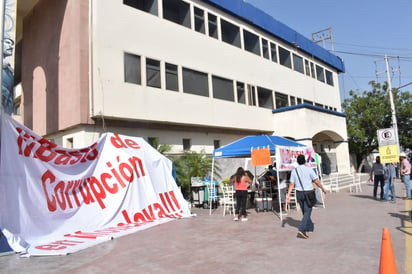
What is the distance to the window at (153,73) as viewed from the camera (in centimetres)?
1438

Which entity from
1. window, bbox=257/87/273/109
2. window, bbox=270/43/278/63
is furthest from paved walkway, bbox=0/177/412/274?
window, bbox=270/43/278/63

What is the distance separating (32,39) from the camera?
56.1 ft

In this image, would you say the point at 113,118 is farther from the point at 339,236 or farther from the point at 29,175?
the point at 339,236

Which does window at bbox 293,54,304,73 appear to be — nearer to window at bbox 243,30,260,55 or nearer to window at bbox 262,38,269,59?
window at bbox 262,38,269,59

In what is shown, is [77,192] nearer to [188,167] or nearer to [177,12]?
[188,167]

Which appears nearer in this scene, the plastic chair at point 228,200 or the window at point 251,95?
the plastic chair at point 228,200

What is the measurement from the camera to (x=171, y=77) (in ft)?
50.4

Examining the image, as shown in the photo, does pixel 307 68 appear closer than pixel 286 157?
No

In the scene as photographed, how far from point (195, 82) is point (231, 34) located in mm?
5391

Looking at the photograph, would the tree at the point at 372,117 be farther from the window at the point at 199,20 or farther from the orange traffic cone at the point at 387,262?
the orange traffic cone at the point at 387,262

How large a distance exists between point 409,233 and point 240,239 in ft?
12.5

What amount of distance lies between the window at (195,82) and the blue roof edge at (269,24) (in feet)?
14.4

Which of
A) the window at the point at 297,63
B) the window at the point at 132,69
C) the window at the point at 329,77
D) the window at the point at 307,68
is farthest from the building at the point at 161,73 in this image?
the window at the point at 329,77

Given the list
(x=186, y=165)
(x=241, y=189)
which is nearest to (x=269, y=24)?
(x=186, y=165)
